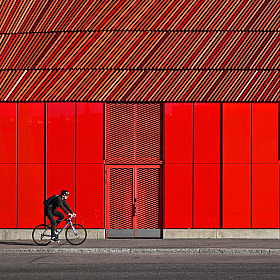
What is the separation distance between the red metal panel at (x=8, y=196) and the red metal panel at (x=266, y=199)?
356 inches

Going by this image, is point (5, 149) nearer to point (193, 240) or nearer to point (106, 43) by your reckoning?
point (106, 43)

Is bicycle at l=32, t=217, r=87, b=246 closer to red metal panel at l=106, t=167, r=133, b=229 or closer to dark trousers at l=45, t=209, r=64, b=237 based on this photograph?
dark trousers at l=45, t=209, r=64, b=237

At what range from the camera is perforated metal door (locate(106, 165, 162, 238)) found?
1950 cm

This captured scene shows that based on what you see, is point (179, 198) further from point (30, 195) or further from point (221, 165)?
point (30, 195)

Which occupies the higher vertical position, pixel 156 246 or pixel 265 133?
pixel 265 133

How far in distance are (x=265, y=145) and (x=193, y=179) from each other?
2.98 metres

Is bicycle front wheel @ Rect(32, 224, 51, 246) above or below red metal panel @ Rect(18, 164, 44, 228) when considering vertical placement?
below

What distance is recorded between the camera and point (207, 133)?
19.3 metres

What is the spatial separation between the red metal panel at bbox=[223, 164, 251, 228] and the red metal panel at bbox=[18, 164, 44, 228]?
6951 millimetres

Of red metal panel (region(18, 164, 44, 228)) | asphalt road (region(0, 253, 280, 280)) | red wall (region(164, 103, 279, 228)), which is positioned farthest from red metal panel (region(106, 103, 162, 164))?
asphalt road (region(0, 253, 280, 280))

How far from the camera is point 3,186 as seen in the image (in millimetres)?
19516

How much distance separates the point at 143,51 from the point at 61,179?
579 centimetres

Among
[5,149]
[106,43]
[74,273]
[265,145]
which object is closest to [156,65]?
[106,43]

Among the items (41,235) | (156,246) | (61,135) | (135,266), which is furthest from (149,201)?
(135,266)
